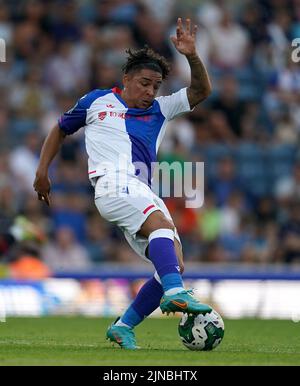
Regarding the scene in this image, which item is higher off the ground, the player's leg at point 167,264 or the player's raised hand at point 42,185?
the player's raised hand at point 42,185

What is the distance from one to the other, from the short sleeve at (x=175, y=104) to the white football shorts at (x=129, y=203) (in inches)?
26.2

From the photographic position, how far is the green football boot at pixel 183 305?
295 inches

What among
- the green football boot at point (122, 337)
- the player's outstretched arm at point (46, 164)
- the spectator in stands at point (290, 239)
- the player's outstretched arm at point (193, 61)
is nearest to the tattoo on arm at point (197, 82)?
the player's outstretched arm at point (193, 61)

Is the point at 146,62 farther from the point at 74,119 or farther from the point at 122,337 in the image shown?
the point at 122,337

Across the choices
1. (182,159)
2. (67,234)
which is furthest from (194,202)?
(67,234)

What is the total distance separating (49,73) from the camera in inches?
711

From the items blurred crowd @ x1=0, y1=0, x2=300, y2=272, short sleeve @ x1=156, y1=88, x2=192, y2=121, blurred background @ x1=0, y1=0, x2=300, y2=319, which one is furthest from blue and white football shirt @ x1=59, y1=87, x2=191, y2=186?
blurred crowd @ x1=0, y1=0, x2=300, y2=272

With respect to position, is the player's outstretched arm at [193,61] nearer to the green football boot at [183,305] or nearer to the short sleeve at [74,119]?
the short sleeve at [74,119]

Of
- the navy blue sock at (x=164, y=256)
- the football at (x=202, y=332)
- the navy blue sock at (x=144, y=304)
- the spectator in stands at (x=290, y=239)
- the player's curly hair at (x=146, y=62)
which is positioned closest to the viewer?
the navy blue sock at (x=164, y=256)

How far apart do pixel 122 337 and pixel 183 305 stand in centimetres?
91

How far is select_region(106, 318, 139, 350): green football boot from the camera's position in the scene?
A: 8.21 meters
